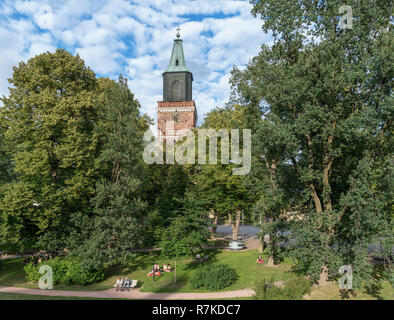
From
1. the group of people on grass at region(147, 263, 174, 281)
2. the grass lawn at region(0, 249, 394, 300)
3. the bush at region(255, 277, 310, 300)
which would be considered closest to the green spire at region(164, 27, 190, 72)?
the grass lawn at region(0, 249, 394, 300)

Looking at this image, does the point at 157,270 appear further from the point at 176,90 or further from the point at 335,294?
the point at 176,90

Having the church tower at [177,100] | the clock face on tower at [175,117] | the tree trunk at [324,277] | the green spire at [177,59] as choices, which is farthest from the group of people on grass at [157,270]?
the green spire at [177,59]

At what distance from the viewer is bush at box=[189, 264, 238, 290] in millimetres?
18312

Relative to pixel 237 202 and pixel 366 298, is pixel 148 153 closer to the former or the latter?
pixel 237 202

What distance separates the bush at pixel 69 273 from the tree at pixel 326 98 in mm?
14294

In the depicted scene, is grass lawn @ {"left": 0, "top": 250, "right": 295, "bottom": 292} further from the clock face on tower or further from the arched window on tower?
the arched window on tower

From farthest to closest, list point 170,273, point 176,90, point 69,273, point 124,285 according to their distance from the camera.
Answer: point 176,90 < point 170,273 < point 69,273 < point 124,285

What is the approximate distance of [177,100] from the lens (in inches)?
2499

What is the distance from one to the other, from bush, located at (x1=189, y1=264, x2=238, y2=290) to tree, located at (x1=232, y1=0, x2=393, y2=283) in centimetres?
517

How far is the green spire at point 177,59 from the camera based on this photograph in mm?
62247

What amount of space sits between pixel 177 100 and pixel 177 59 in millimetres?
9146

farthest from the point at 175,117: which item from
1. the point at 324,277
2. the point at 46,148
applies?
the point at 324,277

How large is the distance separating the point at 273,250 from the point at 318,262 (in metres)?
4.00
